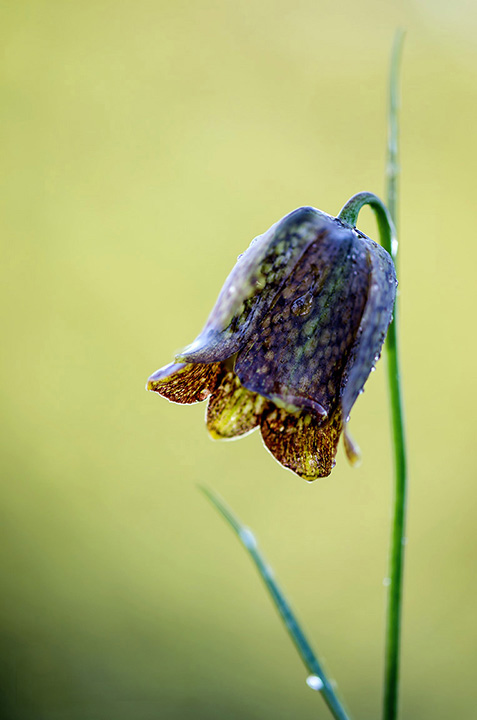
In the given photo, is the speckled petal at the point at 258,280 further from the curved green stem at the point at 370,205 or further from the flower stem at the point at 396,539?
the flower stem at the point at 396,539

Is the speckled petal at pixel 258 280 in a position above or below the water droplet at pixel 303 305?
above

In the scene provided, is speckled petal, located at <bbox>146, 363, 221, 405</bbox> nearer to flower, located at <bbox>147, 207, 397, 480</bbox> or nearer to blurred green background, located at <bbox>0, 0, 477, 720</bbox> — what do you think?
flower, located at <bbox>147, 207, 397, 480</bbox>

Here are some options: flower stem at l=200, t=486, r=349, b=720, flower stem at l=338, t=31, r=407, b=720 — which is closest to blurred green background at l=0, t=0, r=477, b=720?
flower stem at l=200, t=486, r=349, b=720

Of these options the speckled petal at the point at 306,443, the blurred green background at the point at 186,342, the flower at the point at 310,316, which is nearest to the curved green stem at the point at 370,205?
the flower at the point at 310,316

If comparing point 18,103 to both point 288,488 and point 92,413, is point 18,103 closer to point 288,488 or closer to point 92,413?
point 92,413

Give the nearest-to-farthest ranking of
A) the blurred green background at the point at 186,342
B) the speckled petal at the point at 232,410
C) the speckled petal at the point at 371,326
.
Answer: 1. the speckled petal at the point at 371,326
2. the speckled petal at the point at 232,410
3. the blurred green background at the point at 186,342

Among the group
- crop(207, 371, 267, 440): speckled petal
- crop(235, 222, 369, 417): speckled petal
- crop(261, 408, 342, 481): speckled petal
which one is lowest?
crop(261, 408, 342, 481): speckled petal
